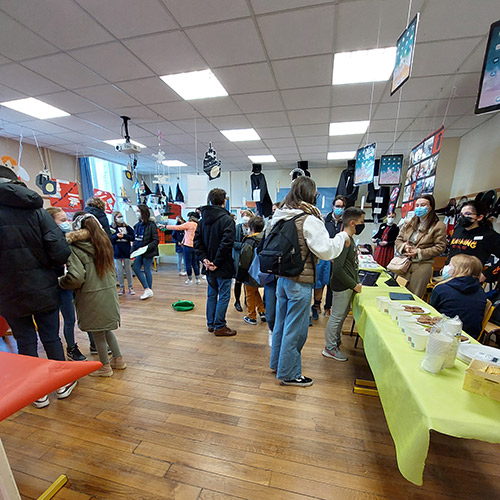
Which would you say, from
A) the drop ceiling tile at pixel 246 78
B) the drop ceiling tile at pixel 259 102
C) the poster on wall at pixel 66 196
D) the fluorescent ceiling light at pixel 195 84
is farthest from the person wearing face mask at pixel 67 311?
the poster on wall at pixel 66 196

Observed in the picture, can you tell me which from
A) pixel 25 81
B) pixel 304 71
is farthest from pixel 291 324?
pixel 25 81

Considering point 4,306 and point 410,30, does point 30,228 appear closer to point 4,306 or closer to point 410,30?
point 4,306

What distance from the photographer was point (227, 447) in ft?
4.66

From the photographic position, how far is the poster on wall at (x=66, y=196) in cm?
585

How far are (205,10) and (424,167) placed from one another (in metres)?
3.34

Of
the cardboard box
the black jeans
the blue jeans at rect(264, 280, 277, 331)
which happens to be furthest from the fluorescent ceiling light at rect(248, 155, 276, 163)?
the cardboard box

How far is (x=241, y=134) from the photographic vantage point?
15.9 feet

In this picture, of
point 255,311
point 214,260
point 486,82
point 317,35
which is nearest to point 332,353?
point 255,311

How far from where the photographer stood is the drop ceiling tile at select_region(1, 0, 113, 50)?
6.15 feet

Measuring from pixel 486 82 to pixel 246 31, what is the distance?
1.99 meters

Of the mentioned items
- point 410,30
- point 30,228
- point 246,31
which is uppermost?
point 246,31

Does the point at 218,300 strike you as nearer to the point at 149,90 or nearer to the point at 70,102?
the point at 149,90

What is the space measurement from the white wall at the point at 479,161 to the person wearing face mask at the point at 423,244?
2070 millimetres

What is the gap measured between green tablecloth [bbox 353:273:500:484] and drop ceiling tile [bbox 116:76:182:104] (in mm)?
3737
